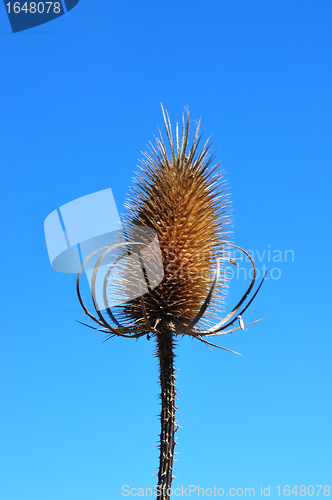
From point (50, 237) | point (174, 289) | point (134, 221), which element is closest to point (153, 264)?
A: point (174, 289)

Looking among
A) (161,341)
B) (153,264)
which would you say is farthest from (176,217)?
(161,341)

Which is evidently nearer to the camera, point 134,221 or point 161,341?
point 161,341

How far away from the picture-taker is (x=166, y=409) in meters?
4.84

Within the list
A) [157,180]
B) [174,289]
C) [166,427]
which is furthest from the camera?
[157,180]

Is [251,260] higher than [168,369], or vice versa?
[251,260]

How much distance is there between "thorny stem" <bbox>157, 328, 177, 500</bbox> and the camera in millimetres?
4656

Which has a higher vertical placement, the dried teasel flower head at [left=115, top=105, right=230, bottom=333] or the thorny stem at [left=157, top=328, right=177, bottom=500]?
the dried teasel flower head at [left=115, top=105, right=230, bottom=333]

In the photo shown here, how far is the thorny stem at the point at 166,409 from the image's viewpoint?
4656 mm

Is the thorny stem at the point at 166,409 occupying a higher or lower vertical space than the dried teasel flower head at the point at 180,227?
A: lower

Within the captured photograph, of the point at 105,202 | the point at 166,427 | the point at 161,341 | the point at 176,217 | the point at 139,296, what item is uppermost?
the point at 105,202

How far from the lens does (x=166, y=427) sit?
478 cm

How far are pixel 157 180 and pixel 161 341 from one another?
1.88m

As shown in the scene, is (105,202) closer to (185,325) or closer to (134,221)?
(134,221)

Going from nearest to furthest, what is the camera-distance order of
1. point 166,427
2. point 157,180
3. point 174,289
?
point 166,427 < point 174,289 < point 157,180
